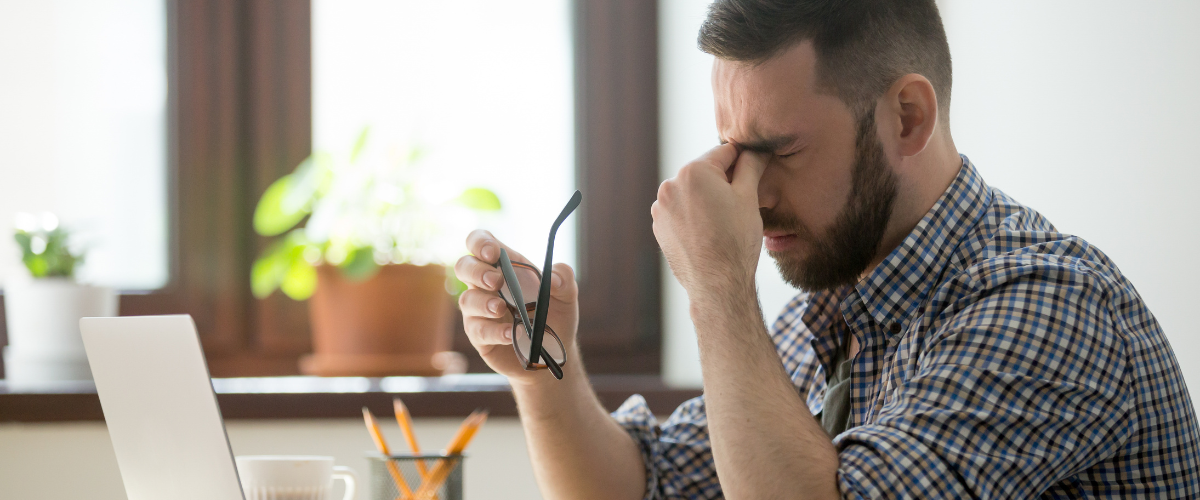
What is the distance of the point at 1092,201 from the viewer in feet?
3.86

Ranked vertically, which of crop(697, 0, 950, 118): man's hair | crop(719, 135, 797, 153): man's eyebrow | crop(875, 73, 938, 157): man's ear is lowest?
crop(719, 135, 797, 153): man's eyebrow

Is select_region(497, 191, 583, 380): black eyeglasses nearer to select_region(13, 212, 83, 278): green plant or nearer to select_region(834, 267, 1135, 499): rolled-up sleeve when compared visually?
select_region(834, 267, 1135, 499): rolled-up sleeve

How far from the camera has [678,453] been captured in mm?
1224

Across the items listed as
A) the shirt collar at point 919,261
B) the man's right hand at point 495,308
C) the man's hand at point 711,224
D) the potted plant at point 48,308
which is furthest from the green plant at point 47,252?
the shirt collar at point 919,261

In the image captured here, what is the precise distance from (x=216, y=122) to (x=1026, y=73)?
1.43 meters

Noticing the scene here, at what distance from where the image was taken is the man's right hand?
3.45 feet

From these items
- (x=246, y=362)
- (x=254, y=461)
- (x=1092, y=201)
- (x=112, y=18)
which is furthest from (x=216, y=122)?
(x=1092, y=201)

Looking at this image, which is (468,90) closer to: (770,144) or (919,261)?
(770,144)

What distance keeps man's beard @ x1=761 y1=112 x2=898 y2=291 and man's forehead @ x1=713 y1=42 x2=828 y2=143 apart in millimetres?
67

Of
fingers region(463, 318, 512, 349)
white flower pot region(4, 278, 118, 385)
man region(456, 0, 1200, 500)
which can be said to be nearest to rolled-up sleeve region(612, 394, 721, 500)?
man region(456, 0, 1200, 500)

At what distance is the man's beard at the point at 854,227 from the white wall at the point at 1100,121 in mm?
312

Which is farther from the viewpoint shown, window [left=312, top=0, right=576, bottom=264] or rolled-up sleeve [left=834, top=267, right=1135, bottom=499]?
window [left=312, top=0, right=576, bottom=264]

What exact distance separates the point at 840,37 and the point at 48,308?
1.42 metres

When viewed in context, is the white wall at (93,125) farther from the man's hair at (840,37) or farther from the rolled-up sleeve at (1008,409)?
the rolled-up sleeve at (1008,409)
